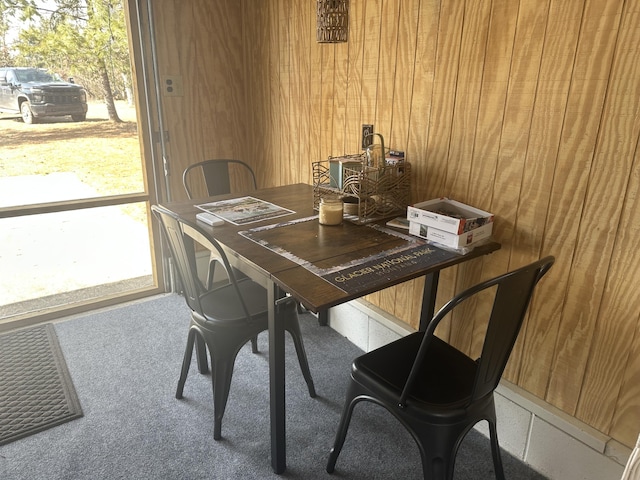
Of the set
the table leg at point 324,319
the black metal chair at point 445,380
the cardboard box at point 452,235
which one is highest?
the cardboard box at point 452,235

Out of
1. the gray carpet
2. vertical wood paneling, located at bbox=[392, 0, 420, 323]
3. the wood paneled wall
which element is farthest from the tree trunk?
vertical wood paneling, located at bbox=[392, 0, 420, 323]

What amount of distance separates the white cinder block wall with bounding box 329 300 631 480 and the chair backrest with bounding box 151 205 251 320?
105 cm

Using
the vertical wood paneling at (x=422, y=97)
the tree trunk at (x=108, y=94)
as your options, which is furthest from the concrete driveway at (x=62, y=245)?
the vertical wood paneling at (x=422, y=97)

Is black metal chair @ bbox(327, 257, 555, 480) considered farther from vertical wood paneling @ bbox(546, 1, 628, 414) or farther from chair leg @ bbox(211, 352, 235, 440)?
chair leg @ bbox(211, 352, 235, 440)

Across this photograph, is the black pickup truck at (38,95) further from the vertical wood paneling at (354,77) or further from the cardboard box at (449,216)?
the cardboard box at (449,216)

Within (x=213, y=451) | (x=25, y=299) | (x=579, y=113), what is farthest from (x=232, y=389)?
(x=579, y=113)

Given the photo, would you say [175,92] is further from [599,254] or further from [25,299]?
[599,254]

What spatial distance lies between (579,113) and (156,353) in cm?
213

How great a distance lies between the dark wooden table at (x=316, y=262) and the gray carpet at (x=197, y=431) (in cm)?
21

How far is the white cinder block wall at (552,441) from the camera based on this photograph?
1.43 meters

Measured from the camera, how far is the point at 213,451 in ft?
5.63

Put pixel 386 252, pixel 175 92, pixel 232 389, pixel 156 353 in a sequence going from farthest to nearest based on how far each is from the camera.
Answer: pixel 175 92, pixel 156 353, pixel 232 389, pixel 386 252

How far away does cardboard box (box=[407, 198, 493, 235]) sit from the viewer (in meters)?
1.51

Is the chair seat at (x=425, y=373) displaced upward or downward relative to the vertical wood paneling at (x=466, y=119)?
downward
